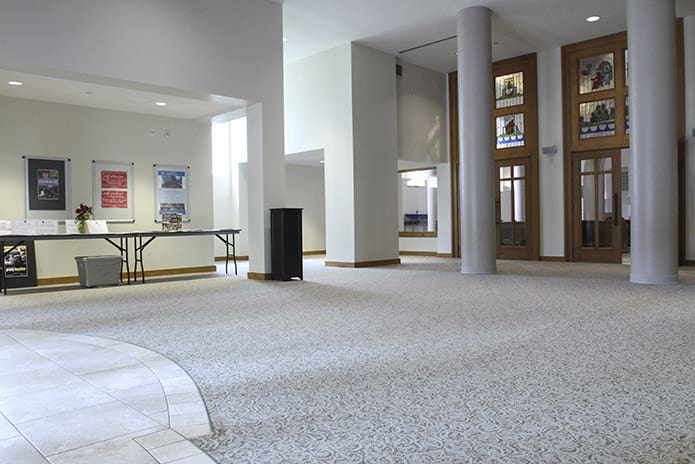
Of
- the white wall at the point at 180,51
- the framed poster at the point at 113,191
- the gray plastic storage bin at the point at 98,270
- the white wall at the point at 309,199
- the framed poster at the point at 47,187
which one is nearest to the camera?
the white wall at the point at 180,51

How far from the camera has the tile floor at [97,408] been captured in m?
1.90

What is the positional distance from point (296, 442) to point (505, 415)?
88 cm

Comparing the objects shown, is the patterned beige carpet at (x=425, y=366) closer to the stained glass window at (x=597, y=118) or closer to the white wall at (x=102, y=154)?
the white wall at (x=102, y=154)

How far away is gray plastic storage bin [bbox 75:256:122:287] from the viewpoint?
7.38 m

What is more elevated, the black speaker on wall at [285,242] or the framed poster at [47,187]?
the framed poster at [47,187]

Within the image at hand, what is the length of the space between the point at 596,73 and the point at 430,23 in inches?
139

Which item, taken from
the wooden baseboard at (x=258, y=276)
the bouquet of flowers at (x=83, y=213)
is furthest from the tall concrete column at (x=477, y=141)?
the bouquet of flowers at (x=83, y=213)

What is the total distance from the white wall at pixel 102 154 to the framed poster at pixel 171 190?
0.09 m

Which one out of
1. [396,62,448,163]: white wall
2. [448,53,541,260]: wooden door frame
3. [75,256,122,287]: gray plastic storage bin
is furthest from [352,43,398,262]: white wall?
[75,256,122,287]: gray plastic storage bin

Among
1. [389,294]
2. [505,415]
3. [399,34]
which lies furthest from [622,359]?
[399,34]

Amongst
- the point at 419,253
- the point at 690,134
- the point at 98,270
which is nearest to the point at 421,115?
the point at 419,253

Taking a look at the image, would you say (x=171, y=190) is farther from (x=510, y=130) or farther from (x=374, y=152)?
(x=510, y=130)

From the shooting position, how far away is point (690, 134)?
9.03m

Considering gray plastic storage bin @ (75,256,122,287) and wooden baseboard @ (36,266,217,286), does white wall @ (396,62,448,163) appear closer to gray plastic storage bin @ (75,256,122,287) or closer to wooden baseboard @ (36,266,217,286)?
wooden baseboard @ (36,266,217,286)
